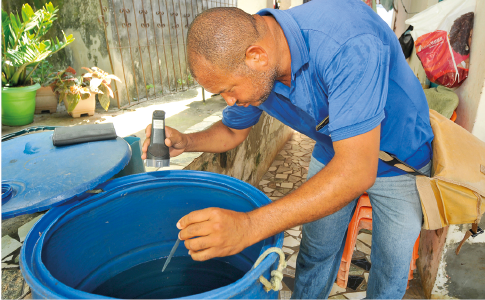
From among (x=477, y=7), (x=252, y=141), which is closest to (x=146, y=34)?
(x=252, y=141)

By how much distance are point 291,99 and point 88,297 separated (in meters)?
0.90

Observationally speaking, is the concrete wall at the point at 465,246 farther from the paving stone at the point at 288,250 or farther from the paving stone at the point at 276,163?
the paving stone at the point at 276,163

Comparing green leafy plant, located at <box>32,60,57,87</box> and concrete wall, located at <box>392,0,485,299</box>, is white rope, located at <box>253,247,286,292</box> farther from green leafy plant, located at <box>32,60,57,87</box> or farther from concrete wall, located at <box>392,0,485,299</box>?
green leafy plant, located at <box>32,60,57,87</box>

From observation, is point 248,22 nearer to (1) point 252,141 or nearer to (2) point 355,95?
(2) point 355,95

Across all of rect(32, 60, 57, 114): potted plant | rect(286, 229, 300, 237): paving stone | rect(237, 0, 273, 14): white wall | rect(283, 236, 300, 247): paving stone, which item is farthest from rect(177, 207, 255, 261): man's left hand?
rect(237, 0, 273, 14): white wall

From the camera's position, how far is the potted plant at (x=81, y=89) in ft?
11.9

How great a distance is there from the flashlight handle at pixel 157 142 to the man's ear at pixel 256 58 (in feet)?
1.62

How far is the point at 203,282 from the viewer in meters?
1.41

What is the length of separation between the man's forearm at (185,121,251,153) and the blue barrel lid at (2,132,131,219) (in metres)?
0.36

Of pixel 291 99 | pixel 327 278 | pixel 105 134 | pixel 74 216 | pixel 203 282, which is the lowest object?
pixel 327 278

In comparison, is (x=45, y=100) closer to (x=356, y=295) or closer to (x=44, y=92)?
(x=44, y=92)

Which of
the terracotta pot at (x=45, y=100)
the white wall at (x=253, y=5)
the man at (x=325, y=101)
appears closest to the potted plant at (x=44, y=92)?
the terracotta pot at (x=45, y=100)

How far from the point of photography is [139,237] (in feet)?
4.77

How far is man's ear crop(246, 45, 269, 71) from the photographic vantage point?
106 cm
